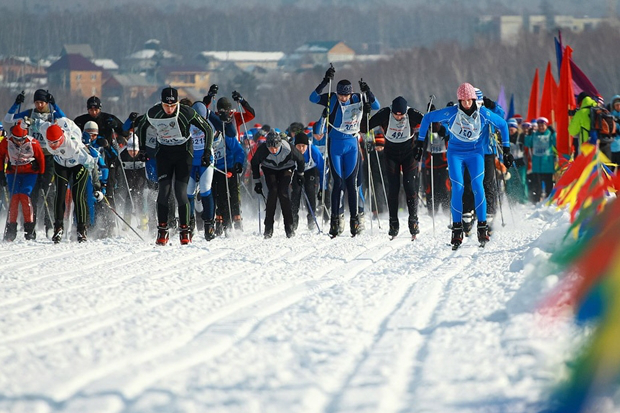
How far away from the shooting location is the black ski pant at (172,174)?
11.2m

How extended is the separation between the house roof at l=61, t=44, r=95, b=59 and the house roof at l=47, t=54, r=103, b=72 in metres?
0.82

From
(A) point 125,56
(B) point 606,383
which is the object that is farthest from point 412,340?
(A) point 125,56

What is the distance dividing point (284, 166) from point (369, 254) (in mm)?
2872

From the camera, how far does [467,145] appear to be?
10.7 meters

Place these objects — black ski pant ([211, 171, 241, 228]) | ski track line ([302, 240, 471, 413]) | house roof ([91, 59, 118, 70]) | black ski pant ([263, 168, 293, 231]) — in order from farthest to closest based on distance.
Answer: house roof ([91, 59, 118, 70]) < black ski pant ([211, 171, 241, 228]) < black ski pant ([263, 168, 293, 231]) < ski track line ([302, 240, 471, 413])

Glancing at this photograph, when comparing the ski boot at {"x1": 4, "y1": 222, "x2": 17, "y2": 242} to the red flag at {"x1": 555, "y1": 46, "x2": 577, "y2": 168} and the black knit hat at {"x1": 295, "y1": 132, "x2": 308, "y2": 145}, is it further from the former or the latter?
the red flag at {"x1": 555, "y1": 46, "x2": 577, "y2": 168}

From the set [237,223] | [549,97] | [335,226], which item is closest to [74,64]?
[549,97]

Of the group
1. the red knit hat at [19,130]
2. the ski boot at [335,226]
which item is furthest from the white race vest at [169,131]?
the red knit hat at [19,130]

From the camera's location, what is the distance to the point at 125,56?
389ft

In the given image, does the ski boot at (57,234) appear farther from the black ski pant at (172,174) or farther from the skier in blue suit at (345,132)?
the skier in blue suit at (345,132)

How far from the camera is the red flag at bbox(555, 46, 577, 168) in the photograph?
19.4m

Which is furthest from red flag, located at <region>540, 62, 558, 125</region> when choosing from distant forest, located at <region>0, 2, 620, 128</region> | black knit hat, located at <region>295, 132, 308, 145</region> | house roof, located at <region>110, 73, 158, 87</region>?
house roof, located at <region>110, 73, 158, 87</region>

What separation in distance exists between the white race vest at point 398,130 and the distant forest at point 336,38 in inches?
2259

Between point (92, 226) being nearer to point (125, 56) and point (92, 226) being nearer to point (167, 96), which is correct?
point (167, 96)
